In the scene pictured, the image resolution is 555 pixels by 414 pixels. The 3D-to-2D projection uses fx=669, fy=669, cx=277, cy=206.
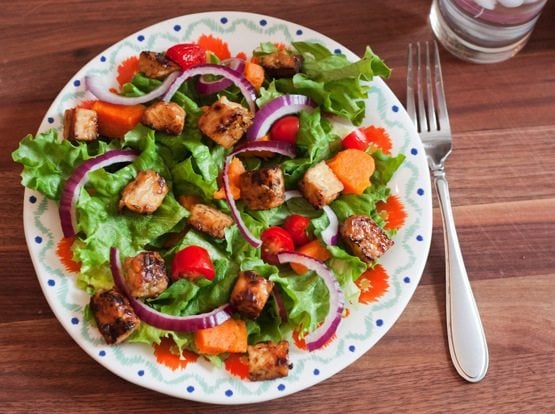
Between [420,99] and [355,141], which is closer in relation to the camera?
[355,141]

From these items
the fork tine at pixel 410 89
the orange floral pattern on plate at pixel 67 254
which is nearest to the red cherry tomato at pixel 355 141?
the fork tine at pixel 410 89

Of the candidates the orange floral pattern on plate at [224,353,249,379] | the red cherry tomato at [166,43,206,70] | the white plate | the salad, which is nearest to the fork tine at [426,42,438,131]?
the white plate

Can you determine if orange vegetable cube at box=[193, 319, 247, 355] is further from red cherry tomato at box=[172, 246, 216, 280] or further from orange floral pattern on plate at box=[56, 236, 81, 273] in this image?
orange floral pattern on plate at box=[56, 236, 81, 273]

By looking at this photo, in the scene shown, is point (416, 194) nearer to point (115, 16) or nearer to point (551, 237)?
point (551, 237)

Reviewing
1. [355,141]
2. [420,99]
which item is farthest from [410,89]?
[355,141]

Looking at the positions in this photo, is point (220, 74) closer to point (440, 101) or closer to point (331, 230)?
point (331, 230)

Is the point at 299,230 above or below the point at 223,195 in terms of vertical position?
below

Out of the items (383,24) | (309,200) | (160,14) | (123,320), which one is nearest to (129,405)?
(123,320)

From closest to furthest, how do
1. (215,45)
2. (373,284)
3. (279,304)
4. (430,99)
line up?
1. (279,304)
2. (373,284)
3. (215,45)
4. (430,99)
